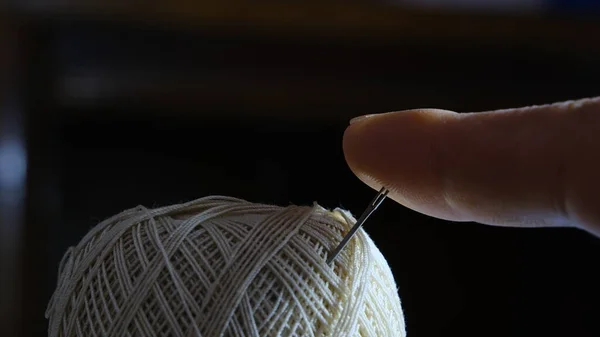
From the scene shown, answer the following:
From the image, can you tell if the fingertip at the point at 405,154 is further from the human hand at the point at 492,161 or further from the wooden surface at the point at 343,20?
the wooden surface at the point at 343,20

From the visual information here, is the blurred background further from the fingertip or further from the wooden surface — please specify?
the fingertip

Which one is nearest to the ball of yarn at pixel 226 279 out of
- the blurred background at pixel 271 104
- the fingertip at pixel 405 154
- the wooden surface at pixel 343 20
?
the fingertip at pixel 405 154

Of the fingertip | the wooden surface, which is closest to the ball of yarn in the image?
the fingertip

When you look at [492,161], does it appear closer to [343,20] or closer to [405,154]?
[405,154]

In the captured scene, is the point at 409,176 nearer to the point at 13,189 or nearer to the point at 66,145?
the point at 66,145

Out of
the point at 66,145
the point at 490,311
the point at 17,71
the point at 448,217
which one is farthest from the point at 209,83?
the point at 448,217

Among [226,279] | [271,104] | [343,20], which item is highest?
[343,20]

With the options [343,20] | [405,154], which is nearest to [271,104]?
[343,20]

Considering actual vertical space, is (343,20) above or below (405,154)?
above
